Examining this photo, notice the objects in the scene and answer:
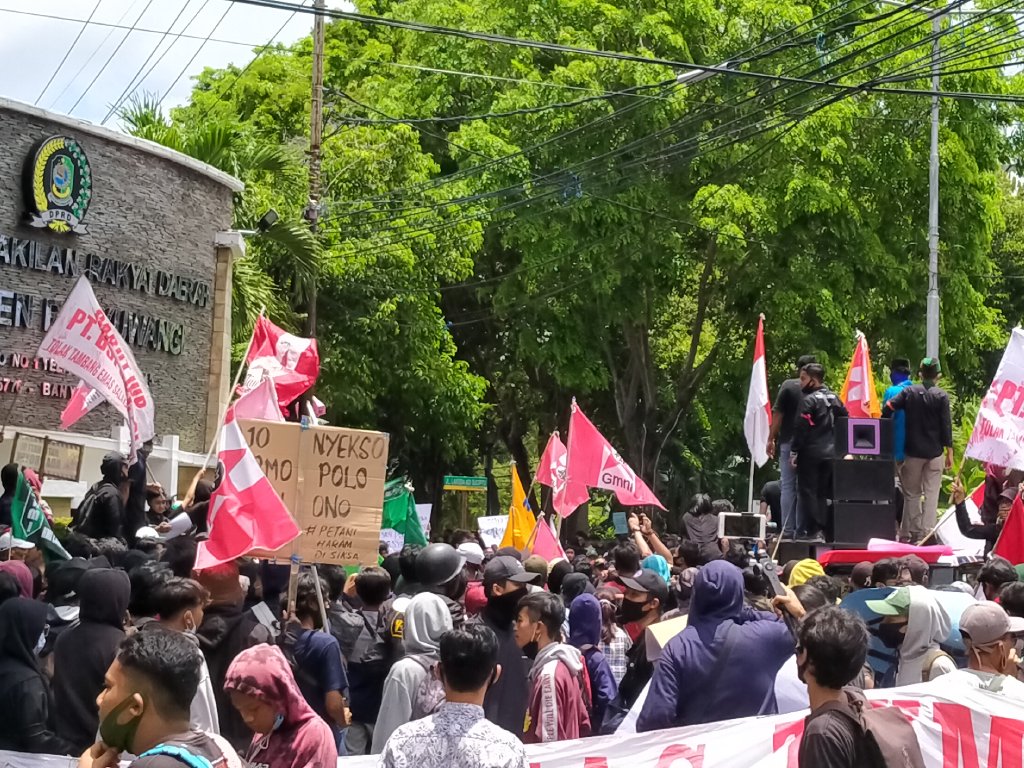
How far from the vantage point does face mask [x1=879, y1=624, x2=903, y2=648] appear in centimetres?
718

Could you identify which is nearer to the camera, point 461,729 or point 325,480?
point 461,729

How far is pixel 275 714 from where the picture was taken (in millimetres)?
5102

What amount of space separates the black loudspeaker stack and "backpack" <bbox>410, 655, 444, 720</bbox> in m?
7.08

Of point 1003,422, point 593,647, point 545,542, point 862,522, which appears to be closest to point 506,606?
point 593,647

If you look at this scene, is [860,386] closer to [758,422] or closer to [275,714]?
[758,422]

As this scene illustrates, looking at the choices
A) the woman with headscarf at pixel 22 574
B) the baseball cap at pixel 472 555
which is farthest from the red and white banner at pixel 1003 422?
the woman with headscarf at pixel 22 574

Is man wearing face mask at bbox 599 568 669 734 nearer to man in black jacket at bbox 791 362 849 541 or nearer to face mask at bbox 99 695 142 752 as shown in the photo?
face mask at bbox 99 695 142 752

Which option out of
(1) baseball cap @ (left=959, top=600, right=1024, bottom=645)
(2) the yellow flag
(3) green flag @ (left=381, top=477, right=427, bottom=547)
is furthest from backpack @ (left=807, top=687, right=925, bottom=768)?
(3) green flag @ (left=381, top=477, right=427, bottom=547)

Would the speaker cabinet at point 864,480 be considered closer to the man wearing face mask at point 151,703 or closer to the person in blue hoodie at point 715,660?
the person in blue hoodie at point 715,660

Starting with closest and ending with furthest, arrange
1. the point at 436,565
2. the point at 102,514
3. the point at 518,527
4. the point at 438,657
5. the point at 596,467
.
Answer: the point at 438,657 < the point at 436,565 < the point at 102,514 < the point at 596,467 < the point at 518,527

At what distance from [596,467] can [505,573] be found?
26.9ft

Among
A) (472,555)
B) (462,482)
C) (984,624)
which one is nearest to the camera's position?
(984,624)

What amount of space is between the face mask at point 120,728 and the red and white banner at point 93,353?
29.6ft

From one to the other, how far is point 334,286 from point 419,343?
196 cm
